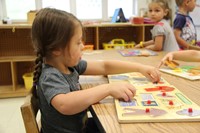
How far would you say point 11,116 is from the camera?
2271mm

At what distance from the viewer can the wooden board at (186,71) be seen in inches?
39.4

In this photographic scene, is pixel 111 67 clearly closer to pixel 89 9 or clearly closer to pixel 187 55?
pixel 187 55

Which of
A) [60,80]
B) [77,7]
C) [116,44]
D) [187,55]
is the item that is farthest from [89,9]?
[60,80]

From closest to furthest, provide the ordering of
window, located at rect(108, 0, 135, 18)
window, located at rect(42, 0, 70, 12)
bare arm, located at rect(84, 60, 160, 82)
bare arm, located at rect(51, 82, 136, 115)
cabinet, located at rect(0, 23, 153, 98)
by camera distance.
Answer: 1. bare arm, located at rect(51, 82, 136, 115)
2. bare arm, located at rect(84, 60, 160, 82)
3. cabinet, located at rect(0, 23, 153, 98)
4. window, located at rect(42, 0, 70, 12)
5. window, located at rect(108, 0, 135, 18)

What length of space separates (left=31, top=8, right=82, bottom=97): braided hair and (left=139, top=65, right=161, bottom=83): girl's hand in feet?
1.17

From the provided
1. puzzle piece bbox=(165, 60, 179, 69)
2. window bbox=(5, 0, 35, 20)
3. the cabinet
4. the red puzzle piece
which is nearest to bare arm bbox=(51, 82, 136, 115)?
the red puzzle piece

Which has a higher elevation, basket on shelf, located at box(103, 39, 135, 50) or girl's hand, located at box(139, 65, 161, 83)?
girl's hand, located at box(139, 65, 161, 83)

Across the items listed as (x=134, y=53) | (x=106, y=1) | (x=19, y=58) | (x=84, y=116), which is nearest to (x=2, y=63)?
(x=19, y=58)

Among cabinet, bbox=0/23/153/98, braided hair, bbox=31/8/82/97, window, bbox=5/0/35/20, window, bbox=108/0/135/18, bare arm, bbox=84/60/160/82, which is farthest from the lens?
window, bbox=108/0/135/18

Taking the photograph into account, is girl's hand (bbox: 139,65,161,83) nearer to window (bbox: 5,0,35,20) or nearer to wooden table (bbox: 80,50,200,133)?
wooden table (bbox: 80,50,200,133)

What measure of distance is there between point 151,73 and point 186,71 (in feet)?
0.71

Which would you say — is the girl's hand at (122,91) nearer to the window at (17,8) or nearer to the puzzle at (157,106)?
the puzzle at (157,106)

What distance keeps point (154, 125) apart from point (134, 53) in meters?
1.00

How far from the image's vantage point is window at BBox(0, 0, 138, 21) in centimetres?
340
